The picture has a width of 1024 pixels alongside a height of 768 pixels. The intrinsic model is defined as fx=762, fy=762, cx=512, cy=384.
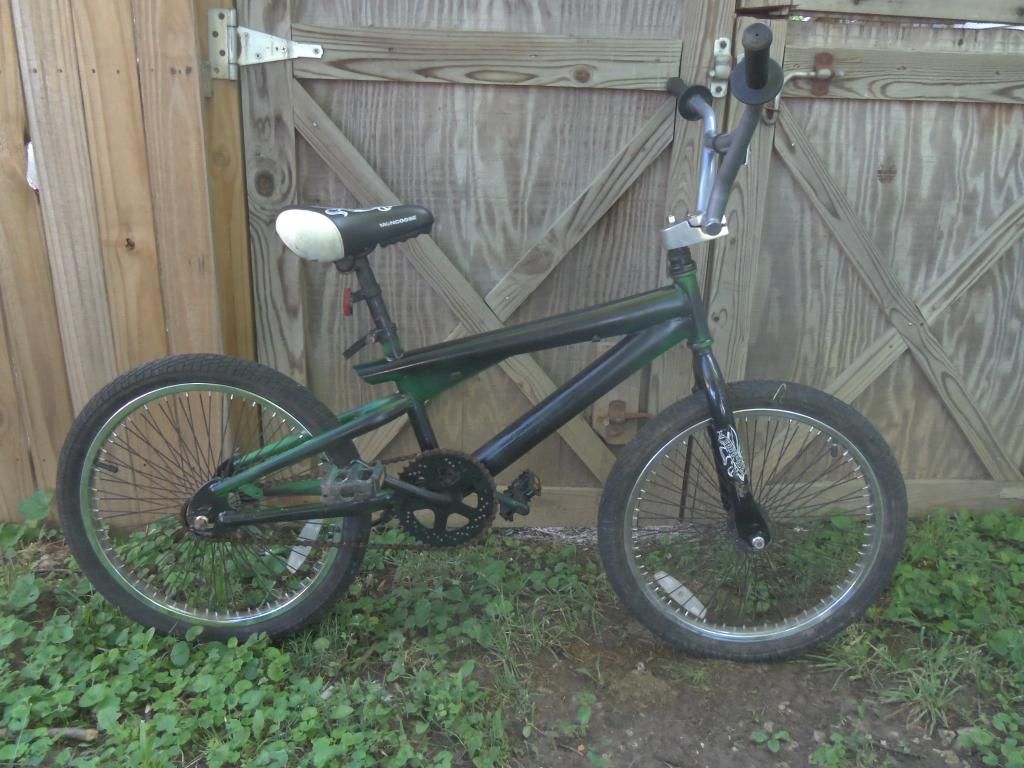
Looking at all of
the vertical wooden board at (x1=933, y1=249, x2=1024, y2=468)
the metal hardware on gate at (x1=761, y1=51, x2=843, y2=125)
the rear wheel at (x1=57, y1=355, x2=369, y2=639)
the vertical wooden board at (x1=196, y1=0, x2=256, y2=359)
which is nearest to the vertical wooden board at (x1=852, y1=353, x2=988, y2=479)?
the vertical wooden board at (x1=933, y1=249, x2=1024, y2=468)

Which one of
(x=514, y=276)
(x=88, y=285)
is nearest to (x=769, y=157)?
(x=514, y=276)

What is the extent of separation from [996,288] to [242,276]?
3054 millimetres

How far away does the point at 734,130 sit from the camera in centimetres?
224

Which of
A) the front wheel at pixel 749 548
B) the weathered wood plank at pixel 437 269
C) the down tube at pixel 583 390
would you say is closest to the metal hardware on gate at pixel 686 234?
the down tube at pixel 583 390

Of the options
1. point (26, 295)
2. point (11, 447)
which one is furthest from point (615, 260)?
point (11, 447)

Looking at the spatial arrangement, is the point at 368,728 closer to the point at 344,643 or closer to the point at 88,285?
the point at 344,643

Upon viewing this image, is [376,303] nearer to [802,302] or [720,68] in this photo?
[720,68]

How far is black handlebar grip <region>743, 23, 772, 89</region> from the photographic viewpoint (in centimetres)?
191

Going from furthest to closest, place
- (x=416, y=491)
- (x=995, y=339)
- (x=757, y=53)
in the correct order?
(x=995, y=339) < (x=416, y=491) < (x=757, y=53)

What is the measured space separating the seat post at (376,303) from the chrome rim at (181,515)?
1.28ft

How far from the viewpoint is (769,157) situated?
289 centimetres

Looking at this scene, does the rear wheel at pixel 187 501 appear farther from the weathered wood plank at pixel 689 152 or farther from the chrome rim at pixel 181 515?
the weathered wood plank at pixel 689 152

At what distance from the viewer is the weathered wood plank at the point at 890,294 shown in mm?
2904

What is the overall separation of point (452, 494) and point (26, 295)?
1747 millimetres
